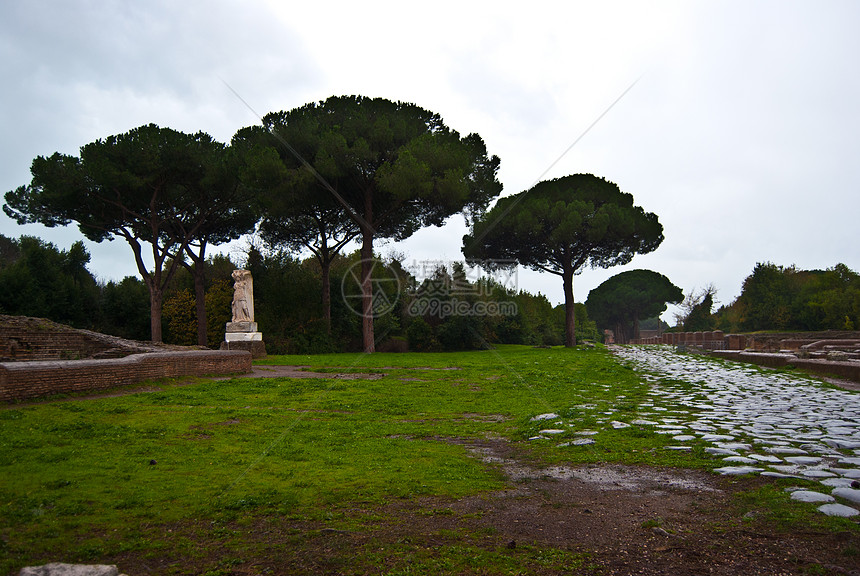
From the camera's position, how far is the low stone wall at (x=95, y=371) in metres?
6.90

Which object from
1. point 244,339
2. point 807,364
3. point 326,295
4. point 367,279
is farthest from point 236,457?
point 326,295

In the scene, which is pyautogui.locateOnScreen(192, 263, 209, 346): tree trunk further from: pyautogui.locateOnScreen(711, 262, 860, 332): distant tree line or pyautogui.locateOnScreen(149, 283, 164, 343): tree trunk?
pyautogui.locateOnScreen(711, 262, 860, 332): distant tree line

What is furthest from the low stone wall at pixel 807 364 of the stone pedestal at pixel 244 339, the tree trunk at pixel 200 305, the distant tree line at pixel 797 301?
the tree trunk at pixel 200 305

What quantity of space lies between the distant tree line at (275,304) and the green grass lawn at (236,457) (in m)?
19.1

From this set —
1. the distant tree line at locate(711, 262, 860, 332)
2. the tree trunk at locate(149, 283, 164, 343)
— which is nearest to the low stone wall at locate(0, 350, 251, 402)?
the tree trunk at locate(149, 283, 164, 343)

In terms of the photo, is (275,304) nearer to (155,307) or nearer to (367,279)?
(155,307)

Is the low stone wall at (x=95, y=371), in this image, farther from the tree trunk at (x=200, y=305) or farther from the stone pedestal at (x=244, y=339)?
the tree trunk at (x=200, y=305)

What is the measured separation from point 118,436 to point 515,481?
12.8 ft

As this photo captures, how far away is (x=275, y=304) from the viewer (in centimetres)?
2772

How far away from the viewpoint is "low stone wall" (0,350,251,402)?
6898mm

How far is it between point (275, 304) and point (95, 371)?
773 inches

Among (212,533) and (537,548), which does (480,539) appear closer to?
(537,548)

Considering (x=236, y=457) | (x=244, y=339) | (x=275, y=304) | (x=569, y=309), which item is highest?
(x=275, y=304)

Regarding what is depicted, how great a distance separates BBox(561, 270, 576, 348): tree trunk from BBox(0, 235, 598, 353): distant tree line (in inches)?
149
